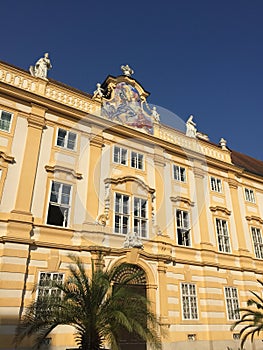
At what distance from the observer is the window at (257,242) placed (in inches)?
832

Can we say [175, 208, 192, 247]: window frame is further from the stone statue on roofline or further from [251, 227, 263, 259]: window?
the stone statue on roofline

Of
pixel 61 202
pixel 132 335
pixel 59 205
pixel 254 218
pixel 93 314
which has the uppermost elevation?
pixel 254 218

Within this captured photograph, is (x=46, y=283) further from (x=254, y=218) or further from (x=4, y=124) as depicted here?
(x=254, y=218)

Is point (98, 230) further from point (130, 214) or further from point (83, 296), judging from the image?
point (83, 296)

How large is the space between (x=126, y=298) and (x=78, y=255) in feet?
13.6

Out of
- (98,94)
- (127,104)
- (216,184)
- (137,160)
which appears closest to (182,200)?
(137,160)

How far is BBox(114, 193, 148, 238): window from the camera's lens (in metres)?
15.8

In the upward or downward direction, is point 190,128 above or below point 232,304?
above

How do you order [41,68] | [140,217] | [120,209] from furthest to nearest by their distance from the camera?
[41,68] → [140,217] → [120,209]

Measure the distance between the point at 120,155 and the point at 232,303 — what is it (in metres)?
10.6

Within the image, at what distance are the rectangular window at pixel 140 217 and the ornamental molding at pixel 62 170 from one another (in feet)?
11.3

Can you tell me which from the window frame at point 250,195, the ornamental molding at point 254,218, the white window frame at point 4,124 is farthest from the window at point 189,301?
the white window frame at point 4,124

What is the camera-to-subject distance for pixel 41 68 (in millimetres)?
16812

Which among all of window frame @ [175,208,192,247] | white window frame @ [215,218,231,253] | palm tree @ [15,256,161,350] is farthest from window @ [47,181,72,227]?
white window frame @ [215,218,231,253]
